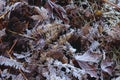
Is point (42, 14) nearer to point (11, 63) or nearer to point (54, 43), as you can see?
point (54, 43)

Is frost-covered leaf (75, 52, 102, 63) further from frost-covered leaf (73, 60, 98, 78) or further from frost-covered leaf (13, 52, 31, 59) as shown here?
frost-covered leaf (13, 52, 31, 59)

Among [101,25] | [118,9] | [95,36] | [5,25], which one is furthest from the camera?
[118,9]

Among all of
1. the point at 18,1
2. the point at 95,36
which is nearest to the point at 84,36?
the point at 95,36

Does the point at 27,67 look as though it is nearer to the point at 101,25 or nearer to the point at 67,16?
the point at 67,16

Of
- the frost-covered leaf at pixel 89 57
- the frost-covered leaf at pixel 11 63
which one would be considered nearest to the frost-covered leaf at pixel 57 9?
the frost-covered leaf at pixel 89 57

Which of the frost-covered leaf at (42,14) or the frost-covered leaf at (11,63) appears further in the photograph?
the frost-covered leaf at (42,14)

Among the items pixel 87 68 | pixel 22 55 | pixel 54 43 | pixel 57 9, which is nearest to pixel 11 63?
pixel 22 55

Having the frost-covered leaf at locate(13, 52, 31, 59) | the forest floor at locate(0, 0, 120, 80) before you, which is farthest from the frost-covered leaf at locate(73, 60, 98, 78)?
the frost-covered leaf at locate(13, 52, 31, 59)

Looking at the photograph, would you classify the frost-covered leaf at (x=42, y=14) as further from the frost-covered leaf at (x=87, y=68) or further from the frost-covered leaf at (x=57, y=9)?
the frost-covered leaf at (x=87, y=68)
